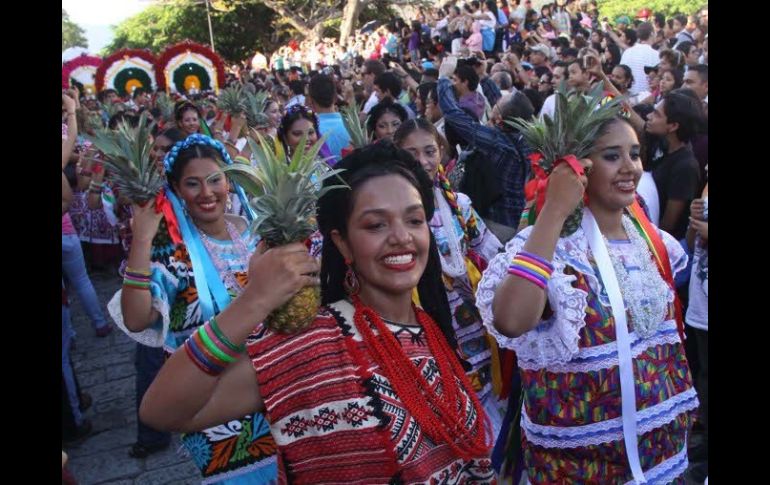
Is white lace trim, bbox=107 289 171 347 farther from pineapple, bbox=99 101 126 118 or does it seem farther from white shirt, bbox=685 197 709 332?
pineapple, bbox=99 101 126 118

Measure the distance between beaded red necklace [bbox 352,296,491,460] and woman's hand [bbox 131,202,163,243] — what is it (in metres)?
1.34

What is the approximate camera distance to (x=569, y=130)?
2438mm

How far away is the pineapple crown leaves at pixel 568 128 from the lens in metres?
2.43

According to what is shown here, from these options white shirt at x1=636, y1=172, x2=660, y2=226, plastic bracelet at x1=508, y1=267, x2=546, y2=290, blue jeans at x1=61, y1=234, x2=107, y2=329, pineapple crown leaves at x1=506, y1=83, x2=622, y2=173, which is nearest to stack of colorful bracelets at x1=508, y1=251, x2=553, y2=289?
plastic bracelet at x1=508, y1=267, x2=546, y2=290

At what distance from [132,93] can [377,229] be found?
17.7 metres

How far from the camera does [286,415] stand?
68.1 inches

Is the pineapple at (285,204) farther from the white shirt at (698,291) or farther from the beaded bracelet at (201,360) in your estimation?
the white shirt at (698,291)

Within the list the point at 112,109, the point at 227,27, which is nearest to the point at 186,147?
the point at 112,109

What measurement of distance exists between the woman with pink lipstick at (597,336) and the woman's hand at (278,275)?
90cm

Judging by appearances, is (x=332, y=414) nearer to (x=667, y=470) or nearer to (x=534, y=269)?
(x=534, y=269)

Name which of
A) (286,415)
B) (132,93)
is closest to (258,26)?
(132,93)

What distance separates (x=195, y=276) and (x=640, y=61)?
8.26 meters
